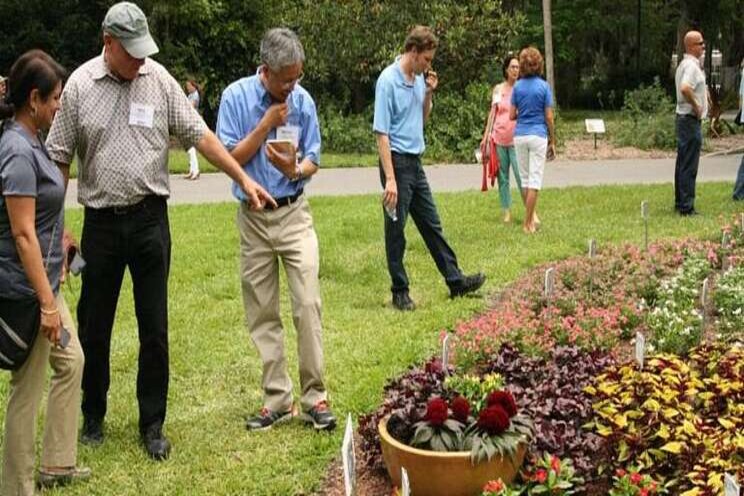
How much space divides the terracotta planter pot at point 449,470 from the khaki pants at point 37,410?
1.48 metres

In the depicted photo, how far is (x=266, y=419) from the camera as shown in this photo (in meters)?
5.11

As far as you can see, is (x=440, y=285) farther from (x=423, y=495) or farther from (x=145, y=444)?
(x=423, y=495)

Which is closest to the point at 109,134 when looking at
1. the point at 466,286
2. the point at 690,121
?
the point at 466,286

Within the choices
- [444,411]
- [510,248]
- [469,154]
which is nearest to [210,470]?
[444,411]

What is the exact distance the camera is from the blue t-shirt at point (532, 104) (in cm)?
1014

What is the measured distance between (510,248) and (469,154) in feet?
32.5

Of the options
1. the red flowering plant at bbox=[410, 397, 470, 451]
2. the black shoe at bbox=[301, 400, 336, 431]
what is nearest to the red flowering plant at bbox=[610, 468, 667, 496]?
the red flowering plant at bbox=[410, 397, 470, 451]

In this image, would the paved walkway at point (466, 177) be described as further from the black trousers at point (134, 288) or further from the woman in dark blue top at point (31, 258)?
the woman in dark blue top at point (31, 258)

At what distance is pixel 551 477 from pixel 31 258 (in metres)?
2.20

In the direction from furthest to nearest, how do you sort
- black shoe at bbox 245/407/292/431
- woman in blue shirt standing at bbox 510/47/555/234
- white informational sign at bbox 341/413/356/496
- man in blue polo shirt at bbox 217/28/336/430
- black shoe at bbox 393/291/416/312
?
1. woman in blue shirt standing at bbox 510/47/555/234
2. black shoe at bbox 393/291/416/312
3. black shoe at bbox 245/407/292/431
4. man in blue polo shirt at bbox 217/28/336/430
5. white informational sign at bbox 341/413/356/496

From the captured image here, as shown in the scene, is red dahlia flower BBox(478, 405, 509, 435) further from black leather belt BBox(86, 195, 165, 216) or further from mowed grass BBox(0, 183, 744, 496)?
black leather belt BBox(86, 195, 165, 216)

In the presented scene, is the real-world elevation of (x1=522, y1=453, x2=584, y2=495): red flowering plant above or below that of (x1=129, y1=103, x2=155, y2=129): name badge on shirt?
below

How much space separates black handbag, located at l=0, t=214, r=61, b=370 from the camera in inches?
159

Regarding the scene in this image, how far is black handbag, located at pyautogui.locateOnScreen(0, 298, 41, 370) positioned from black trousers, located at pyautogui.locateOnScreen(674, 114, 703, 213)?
847 centimetres
